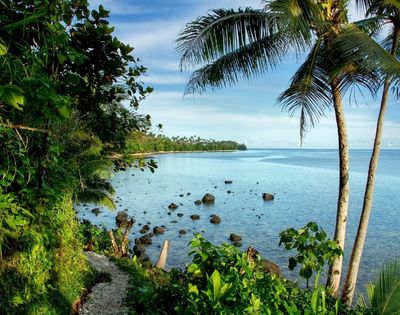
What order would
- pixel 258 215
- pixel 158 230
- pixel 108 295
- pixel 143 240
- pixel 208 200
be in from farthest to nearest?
pixel 208 200 → pixel 258 215 → pixel 158 230 → pixel 143 240 → pixel 108 295

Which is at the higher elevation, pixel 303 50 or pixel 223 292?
pixel 303 50

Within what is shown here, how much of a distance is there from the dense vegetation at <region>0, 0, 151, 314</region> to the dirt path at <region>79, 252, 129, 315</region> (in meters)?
0.85

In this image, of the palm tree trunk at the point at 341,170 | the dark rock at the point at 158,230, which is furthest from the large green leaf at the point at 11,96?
the dark rock at the point at 158,230

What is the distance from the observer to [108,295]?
798 cm

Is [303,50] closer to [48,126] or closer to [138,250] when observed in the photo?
[48,126]

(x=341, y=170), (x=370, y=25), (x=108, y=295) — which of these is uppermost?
(x=370, y=25)

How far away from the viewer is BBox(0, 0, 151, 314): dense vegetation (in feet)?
8.15

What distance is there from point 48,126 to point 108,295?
4977 mm

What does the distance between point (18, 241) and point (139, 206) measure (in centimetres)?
2849

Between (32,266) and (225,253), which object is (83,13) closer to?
(225,253)

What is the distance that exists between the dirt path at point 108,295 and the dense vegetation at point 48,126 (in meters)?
0.85

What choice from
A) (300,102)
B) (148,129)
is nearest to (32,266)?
(148,129)

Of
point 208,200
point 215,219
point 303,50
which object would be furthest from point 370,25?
point 208,200

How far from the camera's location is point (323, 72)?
8367 mm
